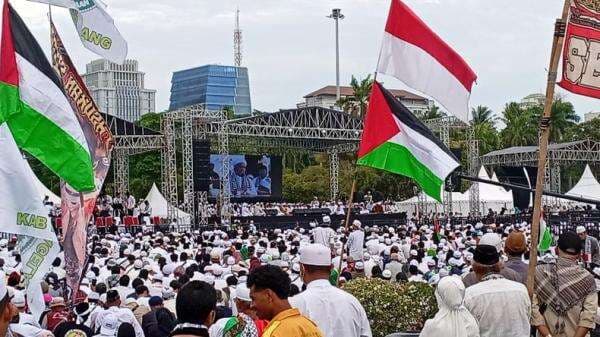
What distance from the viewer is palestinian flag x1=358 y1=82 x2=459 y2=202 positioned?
26.0 ft

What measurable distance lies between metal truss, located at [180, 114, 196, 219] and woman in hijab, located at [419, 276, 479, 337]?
98.7 feet

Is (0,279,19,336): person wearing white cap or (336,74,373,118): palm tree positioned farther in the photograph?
(336,74,373,118): palm tree

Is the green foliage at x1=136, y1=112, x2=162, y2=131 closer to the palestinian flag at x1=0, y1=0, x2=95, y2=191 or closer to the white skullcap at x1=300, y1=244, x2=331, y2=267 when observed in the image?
the palestinian flag at x1=0, y1=0, x2=95, y2=191

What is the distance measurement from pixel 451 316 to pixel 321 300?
692 millimetres

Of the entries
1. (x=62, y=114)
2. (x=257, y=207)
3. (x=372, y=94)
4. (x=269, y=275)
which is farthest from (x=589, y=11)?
(x=257, y=207)

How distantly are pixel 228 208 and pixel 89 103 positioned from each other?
27586 millimetres

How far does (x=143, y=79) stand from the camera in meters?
112

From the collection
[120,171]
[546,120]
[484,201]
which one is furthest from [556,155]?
[546,120]

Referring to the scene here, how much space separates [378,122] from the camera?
801 centimetres

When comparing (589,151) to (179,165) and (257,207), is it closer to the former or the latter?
(257,207)

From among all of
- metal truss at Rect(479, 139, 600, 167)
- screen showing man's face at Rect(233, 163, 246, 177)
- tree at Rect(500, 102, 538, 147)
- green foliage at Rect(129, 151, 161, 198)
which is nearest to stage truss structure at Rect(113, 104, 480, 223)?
screen showing man's face at Rect(233, 163, 246, 177)

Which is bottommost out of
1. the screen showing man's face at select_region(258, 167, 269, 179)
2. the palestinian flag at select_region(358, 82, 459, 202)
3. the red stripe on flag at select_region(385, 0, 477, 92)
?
the palestinian flag at select_region(358, 82, 459, 202)

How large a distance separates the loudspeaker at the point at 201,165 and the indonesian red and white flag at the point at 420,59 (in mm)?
26379

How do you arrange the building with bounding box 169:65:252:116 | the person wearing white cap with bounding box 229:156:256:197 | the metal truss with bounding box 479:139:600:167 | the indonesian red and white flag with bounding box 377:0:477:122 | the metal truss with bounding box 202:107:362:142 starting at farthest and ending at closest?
1. the building with bounding box 169:65:252:116
2. the metal truss with bounding box 479:139:600:167
3. the person wearing white cap with bounding box 229:156:256:197
4. the metal truss with bounding box 202:107:362:142
5. the indonesian red and white flag with bounding box 377:0:477:122
